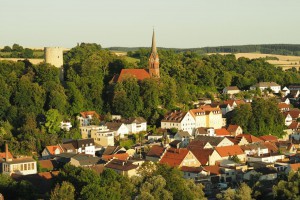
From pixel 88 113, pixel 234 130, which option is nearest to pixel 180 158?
pixel 88 113

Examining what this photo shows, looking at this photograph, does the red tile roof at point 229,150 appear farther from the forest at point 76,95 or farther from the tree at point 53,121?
the tree at point 53,121

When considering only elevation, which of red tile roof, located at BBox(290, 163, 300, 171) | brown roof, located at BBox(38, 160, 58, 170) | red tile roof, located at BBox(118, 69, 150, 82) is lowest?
red tile roof, located at BBox(290, 163, 300, 171)

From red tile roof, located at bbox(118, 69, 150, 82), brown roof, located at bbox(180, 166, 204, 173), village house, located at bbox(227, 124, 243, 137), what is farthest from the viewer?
red tile roof, located at bbox(118, 69, 150, 82)

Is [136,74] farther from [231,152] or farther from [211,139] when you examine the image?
[231,152]

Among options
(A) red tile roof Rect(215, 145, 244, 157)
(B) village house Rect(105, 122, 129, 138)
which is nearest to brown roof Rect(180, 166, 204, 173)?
(A) red tile roof Rect(215, 145, 244, 157)

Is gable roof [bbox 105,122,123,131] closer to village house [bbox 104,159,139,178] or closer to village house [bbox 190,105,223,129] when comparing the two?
village house [bbox 190,105,223,129]

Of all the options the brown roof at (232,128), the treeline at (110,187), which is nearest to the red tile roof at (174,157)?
the treeline at (110,187)
